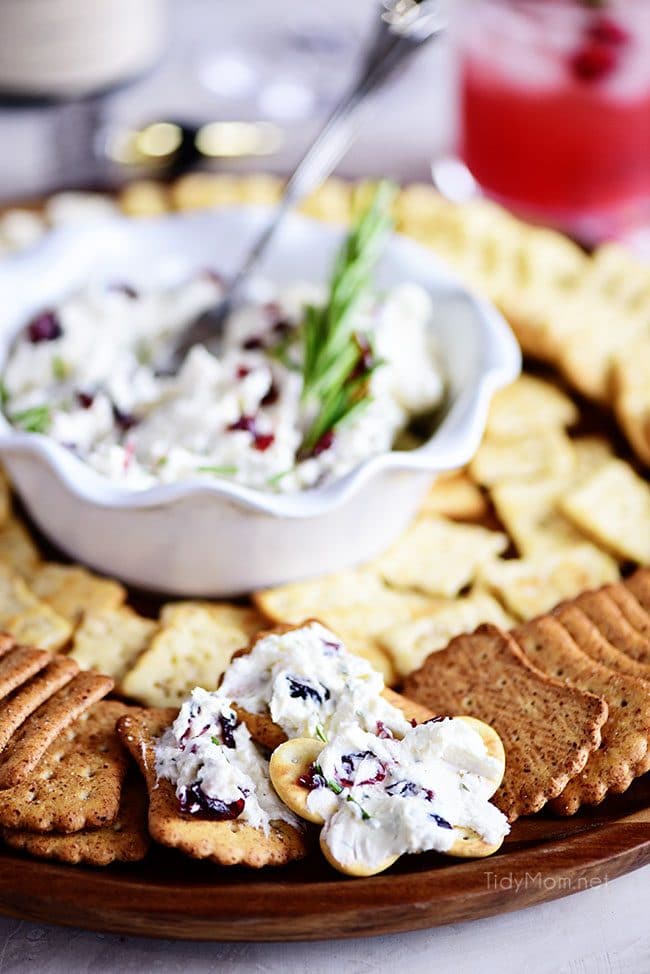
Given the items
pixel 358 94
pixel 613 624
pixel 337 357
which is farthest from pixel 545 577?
pixel 358 94

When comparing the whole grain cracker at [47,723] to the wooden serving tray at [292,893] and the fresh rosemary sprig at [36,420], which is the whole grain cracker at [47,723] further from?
the fresh rosemary sprig at [36,420]

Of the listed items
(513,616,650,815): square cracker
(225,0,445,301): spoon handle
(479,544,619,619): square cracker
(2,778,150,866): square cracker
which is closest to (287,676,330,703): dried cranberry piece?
(2,778,150,866): square cracker

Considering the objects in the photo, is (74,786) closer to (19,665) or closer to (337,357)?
(19,665)

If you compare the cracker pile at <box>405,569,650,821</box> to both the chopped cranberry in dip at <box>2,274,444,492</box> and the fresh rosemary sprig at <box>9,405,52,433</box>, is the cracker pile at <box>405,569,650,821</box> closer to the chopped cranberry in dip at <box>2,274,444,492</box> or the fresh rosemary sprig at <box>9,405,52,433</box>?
the chopped cranberry in dip at <box>2,274,444,492</box>

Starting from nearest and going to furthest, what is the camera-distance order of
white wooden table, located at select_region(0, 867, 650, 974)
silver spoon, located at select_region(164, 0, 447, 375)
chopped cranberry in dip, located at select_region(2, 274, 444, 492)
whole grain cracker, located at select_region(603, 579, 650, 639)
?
white wooden table, located at select_region(0, 867, 650, 974)
whole grain cracker, located at select_region(603, 579, 650, 639)
chopped cranberry in dip, located at select_region(2, 274, 444, 492)
silver spoon, located at select_region(164, 0, 447, 375)

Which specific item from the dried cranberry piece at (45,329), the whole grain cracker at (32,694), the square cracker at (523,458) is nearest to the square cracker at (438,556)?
the square cracker at (523,458)

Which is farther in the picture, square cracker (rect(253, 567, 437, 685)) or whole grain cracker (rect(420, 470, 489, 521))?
whole grain cracker (rect(420, 470, 489, 521))

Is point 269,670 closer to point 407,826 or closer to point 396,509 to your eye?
point 407,826

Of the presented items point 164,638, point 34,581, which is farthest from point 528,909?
point 34,581
